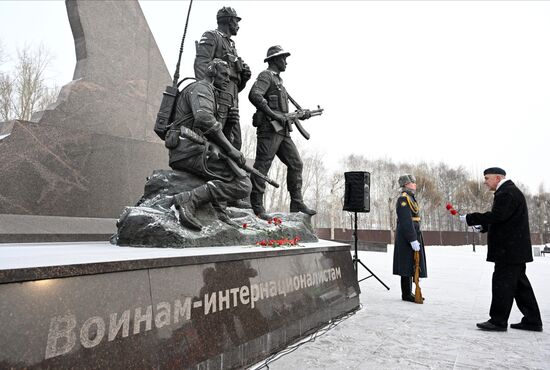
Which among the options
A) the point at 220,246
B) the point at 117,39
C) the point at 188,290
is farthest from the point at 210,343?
the point at 117,39

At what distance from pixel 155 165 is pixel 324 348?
6001 millimetres

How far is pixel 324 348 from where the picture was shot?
11.1ft

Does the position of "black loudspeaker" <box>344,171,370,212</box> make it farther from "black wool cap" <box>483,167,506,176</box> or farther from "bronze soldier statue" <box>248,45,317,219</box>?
"black wool cap" <box>483,167,506,176</box>

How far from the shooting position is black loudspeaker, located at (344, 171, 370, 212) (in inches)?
280

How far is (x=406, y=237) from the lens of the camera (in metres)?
5.91

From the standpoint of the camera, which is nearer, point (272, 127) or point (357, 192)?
point (272, 127)

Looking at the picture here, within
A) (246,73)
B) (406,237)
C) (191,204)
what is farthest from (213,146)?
(406,237)

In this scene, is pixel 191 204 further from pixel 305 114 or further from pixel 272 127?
pixel 305 114

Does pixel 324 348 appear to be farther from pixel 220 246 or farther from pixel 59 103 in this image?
pixel 59 103

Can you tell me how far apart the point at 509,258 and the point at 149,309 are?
386cm

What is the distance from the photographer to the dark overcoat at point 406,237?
5.86m

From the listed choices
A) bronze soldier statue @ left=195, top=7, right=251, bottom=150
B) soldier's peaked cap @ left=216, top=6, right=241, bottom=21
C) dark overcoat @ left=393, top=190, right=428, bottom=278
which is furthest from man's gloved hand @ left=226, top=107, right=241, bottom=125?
dark overcoat @ left=393, top=190, right=428, bottom=278

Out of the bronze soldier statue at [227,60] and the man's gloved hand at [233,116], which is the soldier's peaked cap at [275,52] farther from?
the man's gloved hand at [233,116]

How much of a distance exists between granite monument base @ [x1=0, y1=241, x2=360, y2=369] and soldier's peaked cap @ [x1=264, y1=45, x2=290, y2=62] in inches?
153
